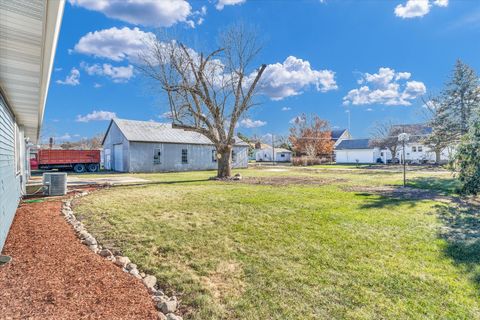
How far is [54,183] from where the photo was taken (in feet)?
28.8

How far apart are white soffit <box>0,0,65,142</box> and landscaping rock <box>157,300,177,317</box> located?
9.38ft

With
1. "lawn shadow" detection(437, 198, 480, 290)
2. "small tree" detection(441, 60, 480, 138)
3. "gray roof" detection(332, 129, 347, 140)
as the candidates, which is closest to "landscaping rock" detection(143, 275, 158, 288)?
"lawn shadow" detection(437, 198, 480, 290)

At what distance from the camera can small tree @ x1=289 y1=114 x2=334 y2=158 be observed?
4381 cm

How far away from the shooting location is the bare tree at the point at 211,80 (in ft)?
47.9

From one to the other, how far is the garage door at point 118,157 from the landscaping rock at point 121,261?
1939 centimetres

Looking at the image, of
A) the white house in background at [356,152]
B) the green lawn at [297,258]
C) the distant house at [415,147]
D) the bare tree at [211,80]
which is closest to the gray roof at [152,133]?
the bare tree at [211,80]

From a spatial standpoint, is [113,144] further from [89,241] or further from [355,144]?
[355,144]

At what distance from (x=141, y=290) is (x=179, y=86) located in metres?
12.6

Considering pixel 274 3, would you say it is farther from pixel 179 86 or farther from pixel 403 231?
pixel 403 231

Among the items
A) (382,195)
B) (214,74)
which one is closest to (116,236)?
(382,195)

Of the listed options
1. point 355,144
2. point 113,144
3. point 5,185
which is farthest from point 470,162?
point 355,144

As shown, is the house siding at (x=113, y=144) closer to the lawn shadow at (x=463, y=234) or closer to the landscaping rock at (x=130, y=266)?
the landscaping rock at (x=130, y=266)

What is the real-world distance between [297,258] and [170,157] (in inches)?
791

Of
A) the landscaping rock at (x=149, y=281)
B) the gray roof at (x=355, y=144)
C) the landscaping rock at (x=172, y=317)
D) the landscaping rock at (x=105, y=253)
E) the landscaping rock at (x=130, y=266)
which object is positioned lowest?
the landscaping rock at (x=172, y=317)
